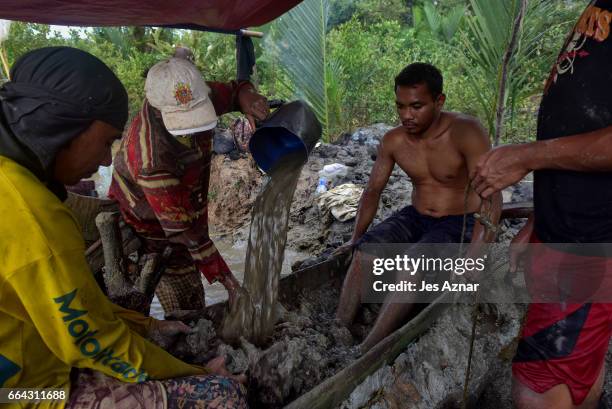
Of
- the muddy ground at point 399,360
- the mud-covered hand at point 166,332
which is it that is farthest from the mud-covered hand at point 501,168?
the mud-covered hand at point 166,332

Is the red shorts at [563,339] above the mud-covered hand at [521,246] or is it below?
below

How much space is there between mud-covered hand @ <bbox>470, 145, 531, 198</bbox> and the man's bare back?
1.26 m

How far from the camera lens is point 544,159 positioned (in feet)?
4.94

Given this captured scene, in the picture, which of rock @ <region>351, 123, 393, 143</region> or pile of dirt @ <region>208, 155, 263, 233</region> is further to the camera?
rock @ <region>351, 123, 393, 143</region>

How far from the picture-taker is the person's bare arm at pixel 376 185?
3213 mm

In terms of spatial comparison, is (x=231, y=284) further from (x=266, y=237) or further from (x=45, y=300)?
(x=45, y=300)

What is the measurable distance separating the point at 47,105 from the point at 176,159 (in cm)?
108

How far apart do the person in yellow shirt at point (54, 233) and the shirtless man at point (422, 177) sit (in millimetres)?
1589

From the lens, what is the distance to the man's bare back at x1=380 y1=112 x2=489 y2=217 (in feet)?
9.20

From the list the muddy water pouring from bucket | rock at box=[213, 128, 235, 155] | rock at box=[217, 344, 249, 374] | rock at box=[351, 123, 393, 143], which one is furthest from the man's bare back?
rock at box=[213, 128, 235, 155]

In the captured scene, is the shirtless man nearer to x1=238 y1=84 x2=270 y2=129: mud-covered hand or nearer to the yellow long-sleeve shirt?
x1=238 y1=84 x2=270 y2=129: mud-covered hand

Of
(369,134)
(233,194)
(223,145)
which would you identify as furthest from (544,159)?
(223,145)

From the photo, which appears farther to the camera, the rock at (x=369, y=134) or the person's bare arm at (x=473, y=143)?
the rock at (x=369, y=134)

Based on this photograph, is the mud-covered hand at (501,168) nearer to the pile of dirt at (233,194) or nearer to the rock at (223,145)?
the pile of dirt at (233,194)
